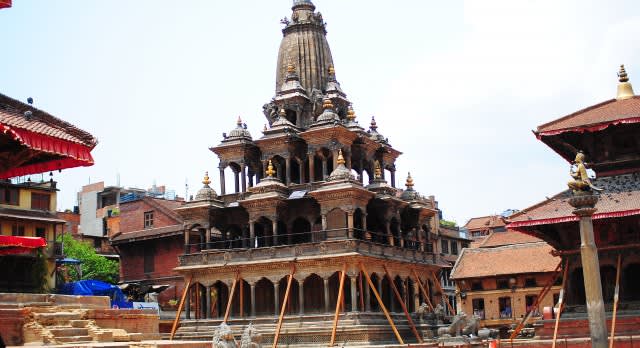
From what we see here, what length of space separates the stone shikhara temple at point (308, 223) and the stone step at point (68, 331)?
2483cm

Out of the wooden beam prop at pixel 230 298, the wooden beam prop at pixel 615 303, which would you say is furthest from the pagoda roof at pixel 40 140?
the wooden beam prop at pixel 230 298

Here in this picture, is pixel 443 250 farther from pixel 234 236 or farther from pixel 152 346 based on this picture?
pixel 152 346

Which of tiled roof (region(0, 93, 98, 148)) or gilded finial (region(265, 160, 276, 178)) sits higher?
gilded finial (region(265, 160, 276, 178))

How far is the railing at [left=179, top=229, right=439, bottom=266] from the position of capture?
151ft

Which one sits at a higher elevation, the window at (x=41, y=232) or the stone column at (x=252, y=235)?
the window at (x=41, y=232)

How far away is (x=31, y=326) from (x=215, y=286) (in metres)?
32.8

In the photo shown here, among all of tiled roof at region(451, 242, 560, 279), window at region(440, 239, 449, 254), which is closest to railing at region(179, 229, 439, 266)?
tiled roof at region(451, 242, 560, 279)

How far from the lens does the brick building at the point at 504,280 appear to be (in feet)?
215

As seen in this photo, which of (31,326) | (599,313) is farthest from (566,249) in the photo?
(31,326)

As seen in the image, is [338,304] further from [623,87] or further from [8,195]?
[8,195]

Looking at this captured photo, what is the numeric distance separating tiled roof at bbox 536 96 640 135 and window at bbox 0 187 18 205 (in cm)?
3720

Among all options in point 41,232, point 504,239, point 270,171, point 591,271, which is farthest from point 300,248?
point 504,239

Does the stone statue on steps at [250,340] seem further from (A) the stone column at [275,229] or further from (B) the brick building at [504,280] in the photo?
(B) the brick building at [504,280]

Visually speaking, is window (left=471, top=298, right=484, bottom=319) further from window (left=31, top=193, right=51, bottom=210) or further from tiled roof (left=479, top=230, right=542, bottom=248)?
window (left=31, top=193, right=51, bottom=210)
